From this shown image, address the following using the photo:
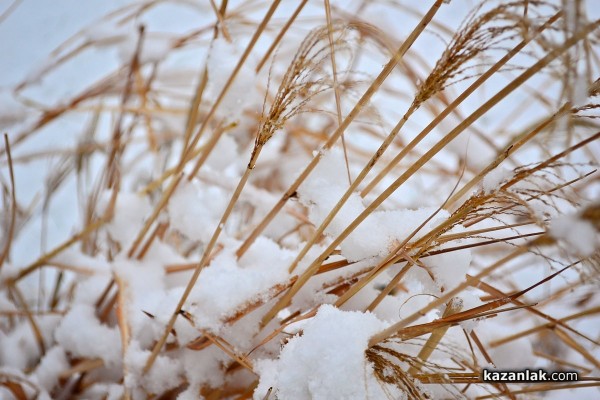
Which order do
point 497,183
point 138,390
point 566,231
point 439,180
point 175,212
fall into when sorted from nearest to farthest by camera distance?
point 566,231 < point 497,183 < point 138,390 < point 175,212 < point 439,180

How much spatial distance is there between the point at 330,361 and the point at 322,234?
12 cm

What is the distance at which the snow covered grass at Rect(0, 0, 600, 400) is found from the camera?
29 centimetres

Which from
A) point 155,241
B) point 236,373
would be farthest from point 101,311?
point 236,373

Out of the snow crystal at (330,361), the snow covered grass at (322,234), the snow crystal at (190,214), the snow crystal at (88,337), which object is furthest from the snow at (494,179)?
the snow crystal at (88,337)

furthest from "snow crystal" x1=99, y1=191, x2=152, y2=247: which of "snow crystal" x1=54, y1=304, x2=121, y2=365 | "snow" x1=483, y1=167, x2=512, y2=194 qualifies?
"snow" x1=483, y1=167, x2=512, y2=194

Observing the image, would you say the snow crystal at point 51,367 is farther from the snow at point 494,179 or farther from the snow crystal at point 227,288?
the snow at point 494,179

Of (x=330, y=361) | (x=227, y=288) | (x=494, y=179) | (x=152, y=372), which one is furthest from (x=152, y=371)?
(x=494, y=179)

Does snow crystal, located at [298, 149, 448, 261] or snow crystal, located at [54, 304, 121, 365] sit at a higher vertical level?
snow crystal, located at [298, 149, 448, 261]

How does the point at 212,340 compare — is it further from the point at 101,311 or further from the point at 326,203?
the point at 101,311

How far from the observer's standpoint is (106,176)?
0.64m

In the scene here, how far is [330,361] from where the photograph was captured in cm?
29

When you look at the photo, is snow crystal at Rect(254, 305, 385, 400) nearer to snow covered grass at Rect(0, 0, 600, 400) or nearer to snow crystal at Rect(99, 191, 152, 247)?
snow covered grass at Rect(0, 0, 600, 400)

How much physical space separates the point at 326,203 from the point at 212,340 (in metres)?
0.16

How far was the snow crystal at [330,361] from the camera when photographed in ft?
0.96
